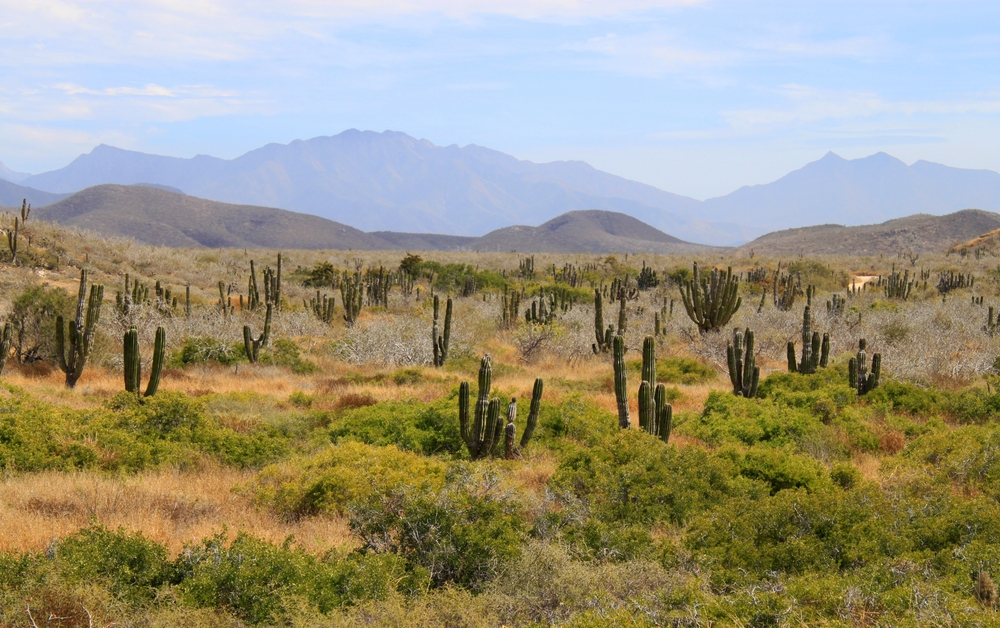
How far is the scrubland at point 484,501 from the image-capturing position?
4488mm

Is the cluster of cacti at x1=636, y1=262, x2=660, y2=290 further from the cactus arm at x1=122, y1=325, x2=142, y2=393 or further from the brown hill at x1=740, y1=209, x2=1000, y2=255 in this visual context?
the brown hill at x1=740, y1=209, x2=1000, y2=255

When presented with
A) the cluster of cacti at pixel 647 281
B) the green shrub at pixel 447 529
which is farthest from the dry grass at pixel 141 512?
the cluster of cacti at pixel 647 281

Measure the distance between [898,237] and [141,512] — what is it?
291 feet

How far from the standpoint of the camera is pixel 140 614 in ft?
14.3

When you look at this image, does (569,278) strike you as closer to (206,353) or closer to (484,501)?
(206,353)

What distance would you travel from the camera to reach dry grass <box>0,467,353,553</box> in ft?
19.1

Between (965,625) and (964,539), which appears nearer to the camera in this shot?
(965,625)

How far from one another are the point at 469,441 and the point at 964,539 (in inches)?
228

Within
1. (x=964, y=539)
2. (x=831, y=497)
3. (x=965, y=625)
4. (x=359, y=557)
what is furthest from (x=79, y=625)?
(x=964, y=539)

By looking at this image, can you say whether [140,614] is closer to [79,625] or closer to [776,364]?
[79,625]

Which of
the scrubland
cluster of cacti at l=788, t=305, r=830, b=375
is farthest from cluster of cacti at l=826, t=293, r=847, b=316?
cluster of cacti at l=788, t=305, r=830, b=375

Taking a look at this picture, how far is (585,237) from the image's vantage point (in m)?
133

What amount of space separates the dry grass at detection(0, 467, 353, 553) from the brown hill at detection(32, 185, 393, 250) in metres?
108

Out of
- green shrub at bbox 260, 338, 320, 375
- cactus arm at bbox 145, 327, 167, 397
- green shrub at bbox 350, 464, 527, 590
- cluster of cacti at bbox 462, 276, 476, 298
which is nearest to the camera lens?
green shrub at bbox 350, 464, 527, 590
